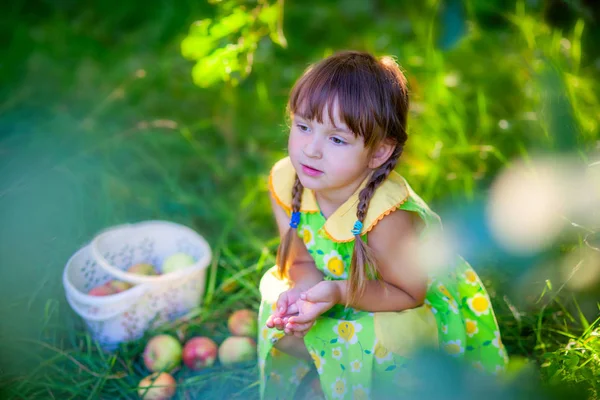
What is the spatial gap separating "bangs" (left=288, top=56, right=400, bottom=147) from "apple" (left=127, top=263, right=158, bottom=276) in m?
0.88

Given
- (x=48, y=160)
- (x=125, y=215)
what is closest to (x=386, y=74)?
(x=125, y=215)

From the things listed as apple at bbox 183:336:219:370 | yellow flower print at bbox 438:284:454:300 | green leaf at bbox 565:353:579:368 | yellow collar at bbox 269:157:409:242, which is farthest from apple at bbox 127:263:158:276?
green leaf at bbox 565:353:579:368

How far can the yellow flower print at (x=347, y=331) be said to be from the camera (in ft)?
5.12

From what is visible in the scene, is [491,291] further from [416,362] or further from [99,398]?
[416,362]

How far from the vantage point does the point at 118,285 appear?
1.97 metres

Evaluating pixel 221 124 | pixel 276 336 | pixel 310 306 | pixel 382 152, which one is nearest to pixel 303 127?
pixel 382 152

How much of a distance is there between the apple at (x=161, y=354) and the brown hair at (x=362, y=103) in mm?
637

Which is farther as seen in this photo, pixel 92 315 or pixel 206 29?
pixel 206 29

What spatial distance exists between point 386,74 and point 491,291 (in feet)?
2.98

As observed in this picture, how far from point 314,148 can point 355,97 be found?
15 centimetres

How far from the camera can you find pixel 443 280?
5.72ft

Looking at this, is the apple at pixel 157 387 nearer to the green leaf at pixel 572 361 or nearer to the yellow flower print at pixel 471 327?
the yellow flower print at pixel 471 327

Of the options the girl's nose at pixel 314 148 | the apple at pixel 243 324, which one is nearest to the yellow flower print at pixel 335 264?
the girl's nose at pixel 314 148

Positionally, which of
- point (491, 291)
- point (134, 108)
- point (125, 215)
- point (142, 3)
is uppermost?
point (142, 3)
